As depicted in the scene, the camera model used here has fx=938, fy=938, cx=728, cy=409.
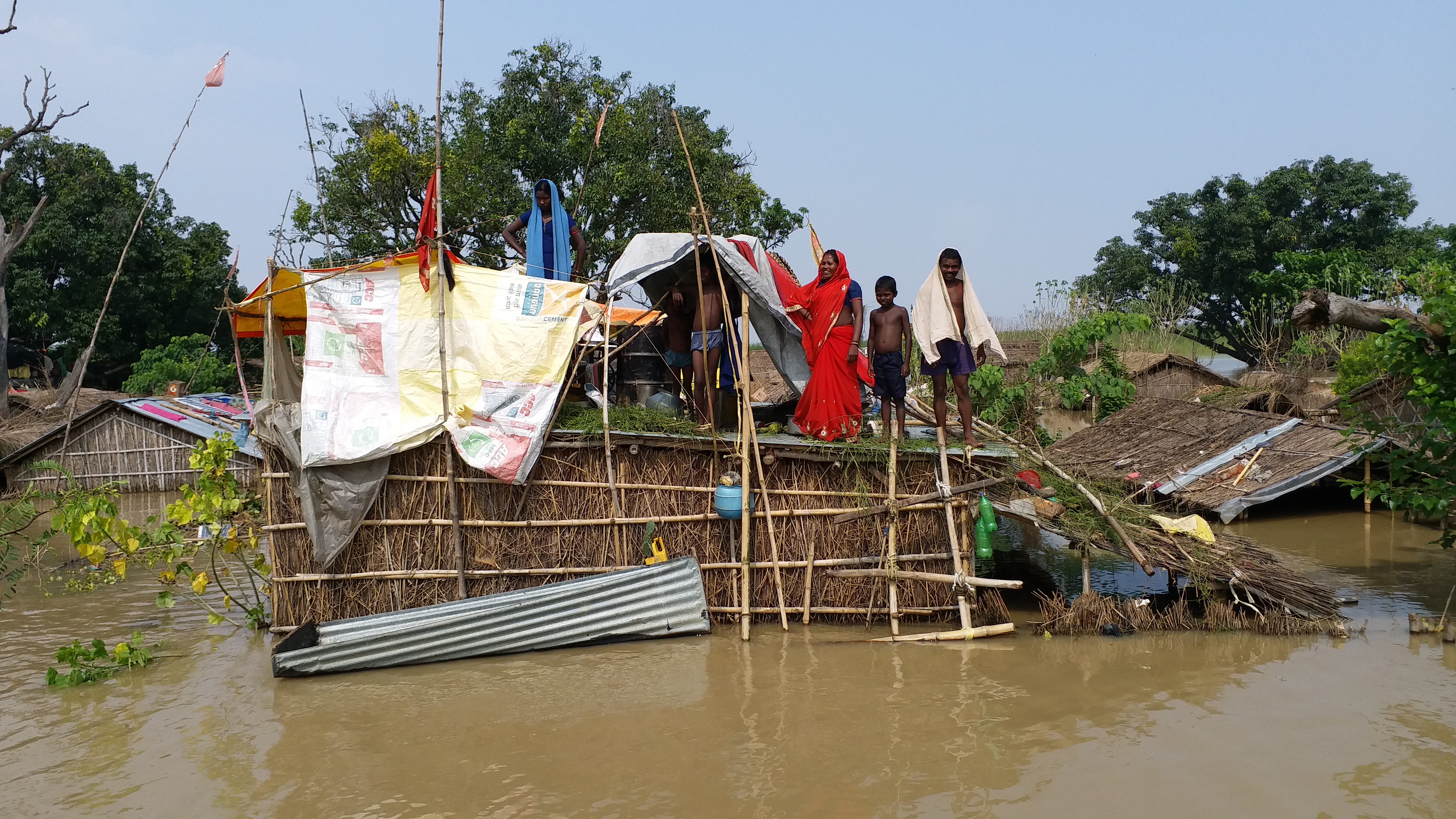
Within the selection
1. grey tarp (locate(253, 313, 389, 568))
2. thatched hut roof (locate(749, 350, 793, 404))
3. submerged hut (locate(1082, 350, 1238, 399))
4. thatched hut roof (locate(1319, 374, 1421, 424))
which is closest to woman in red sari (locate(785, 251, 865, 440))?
grey tarp (locate(253, 313, 389, 568))

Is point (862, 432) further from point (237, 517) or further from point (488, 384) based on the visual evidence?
point (237, 517)

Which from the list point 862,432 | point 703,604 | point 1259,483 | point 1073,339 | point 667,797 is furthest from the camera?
point 1073,339

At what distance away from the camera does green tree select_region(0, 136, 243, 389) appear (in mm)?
20547

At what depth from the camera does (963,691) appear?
5.58m

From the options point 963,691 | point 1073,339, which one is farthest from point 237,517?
point 1073,339

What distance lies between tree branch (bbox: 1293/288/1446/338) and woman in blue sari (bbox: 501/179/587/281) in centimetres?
511

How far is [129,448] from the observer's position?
14781 millimetres

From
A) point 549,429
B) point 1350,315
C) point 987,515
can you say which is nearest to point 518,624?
point 549,429

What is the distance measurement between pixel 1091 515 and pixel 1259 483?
5113mm

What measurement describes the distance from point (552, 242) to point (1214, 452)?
8.48 metres

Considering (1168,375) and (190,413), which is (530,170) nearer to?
(190,413)

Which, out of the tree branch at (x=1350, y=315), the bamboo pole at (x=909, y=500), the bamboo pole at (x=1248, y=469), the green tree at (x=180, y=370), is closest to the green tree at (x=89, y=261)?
the green tree at (x=180, y=370)

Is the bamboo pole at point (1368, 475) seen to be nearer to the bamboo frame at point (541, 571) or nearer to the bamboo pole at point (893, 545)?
the bamboo pole at point (893, 545)

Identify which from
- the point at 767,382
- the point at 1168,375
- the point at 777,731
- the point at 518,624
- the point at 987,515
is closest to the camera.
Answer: the point at 777,731
